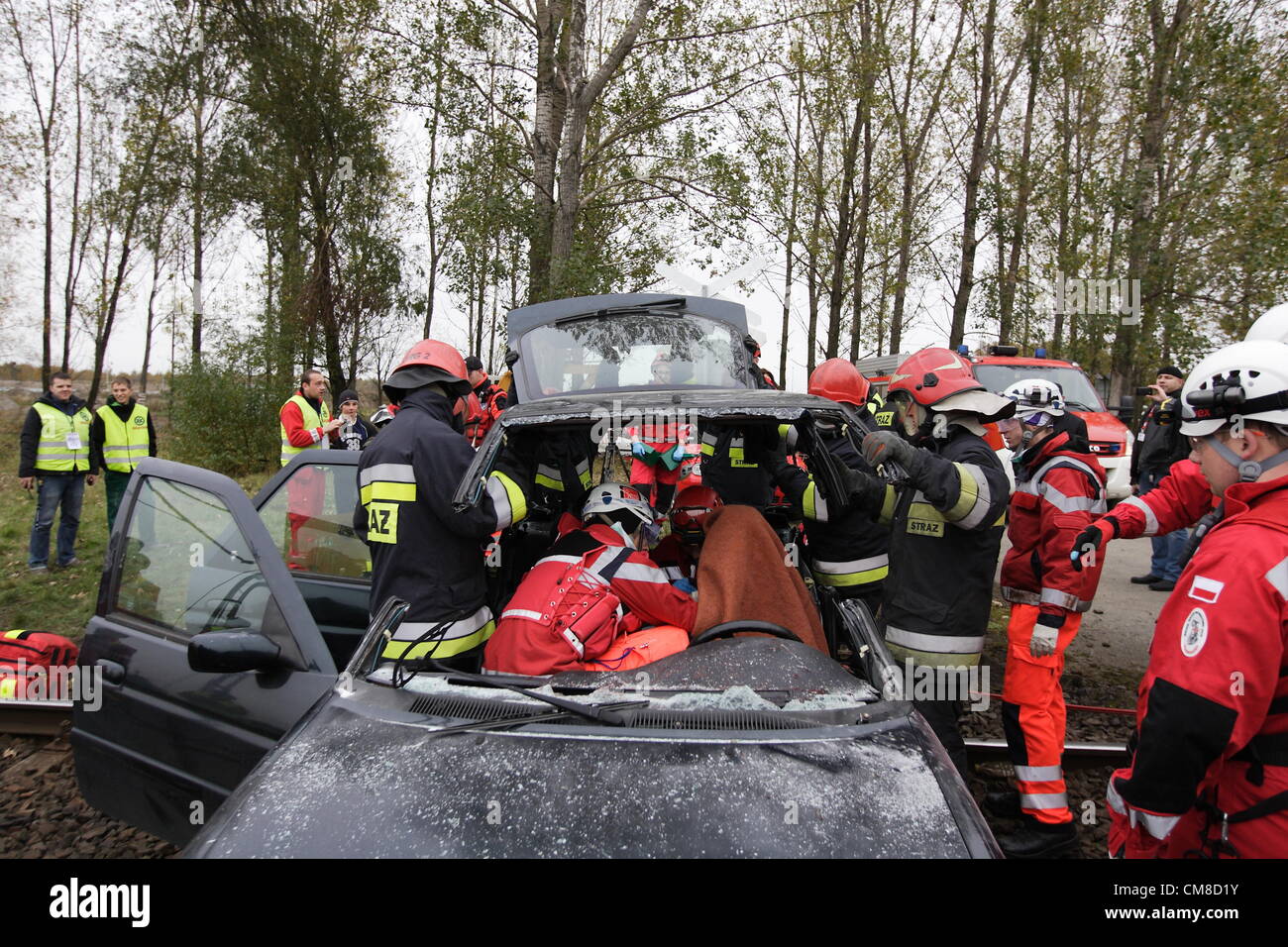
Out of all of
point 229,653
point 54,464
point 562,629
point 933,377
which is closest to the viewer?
point 229,653

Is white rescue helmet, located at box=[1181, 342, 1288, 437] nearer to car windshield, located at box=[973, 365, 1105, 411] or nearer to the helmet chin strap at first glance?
the helmet chin strap

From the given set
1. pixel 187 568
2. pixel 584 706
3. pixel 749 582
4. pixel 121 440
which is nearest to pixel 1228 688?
pixel 749 582

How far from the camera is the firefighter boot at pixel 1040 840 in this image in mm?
3184

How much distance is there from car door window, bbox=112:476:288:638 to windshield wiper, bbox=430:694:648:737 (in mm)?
1155

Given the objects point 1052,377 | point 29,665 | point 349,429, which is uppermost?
point 1052,377

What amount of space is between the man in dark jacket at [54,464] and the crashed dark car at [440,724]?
19.5 ft

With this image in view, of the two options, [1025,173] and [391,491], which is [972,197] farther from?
[391,491]

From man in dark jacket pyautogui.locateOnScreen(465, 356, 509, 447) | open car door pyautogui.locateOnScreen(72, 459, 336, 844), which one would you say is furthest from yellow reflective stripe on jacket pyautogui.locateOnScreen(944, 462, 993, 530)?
man in dark jacket pyautogui.locateOnScreen(465, 356, 509, 447)

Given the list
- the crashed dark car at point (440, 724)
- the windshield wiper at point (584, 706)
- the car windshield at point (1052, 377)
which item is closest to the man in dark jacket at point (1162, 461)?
the car windshield at point (1052, 377)

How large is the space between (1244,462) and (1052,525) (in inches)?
63.9

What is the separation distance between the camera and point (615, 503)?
2959mm

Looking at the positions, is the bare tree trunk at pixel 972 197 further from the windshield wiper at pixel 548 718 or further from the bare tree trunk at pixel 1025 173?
the windshield wiper at pixel 548 718

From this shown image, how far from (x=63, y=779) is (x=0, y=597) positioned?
4199 mm
